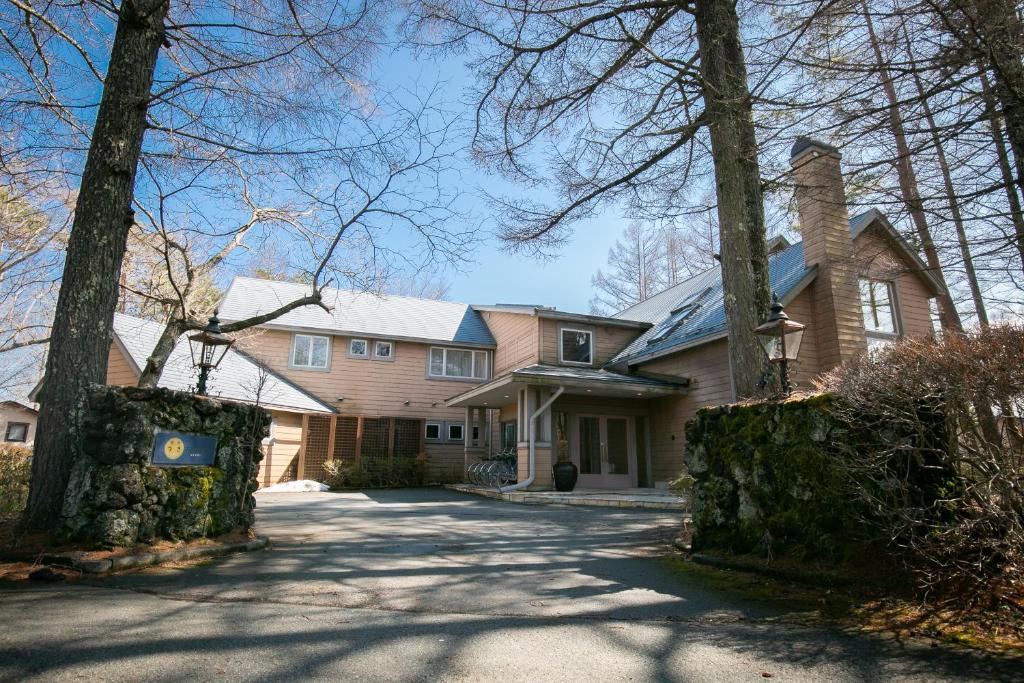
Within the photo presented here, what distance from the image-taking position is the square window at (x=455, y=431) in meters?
19.0

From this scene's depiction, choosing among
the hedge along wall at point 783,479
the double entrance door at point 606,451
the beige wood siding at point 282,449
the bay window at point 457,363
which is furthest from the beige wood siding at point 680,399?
the beige wood siding at point 282,449

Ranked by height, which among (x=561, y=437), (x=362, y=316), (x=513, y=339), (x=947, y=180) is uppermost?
(x=362, y=316)

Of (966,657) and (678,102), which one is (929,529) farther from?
(678,102)

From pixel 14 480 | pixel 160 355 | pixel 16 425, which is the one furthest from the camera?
pixel 16 425

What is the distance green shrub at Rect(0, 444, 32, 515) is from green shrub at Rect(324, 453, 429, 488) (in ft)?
26.7

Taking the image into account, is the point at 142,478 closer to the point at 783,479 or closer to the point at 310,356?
the point at 783,479

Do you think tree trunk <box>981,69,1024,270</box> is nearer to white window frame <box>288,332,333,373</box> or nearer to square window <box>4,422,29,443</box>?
white window frame <box>288,332,333,373</box>

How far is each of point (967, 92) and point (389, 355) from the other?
16.1 meters

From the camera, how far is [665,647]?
9.55ft

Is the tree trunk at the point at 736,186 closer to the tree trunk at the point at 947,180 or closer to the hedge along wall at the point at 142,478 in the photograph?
the tree trunk at the point at 947,180

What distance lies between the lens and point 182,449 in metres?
5.32

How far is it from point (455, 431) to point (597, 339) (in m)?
5.87

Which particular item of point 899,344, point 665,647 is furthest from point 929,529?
point 665,647

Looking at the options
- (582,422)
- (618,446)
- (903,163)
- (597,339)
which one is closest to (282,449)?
(582,422)
